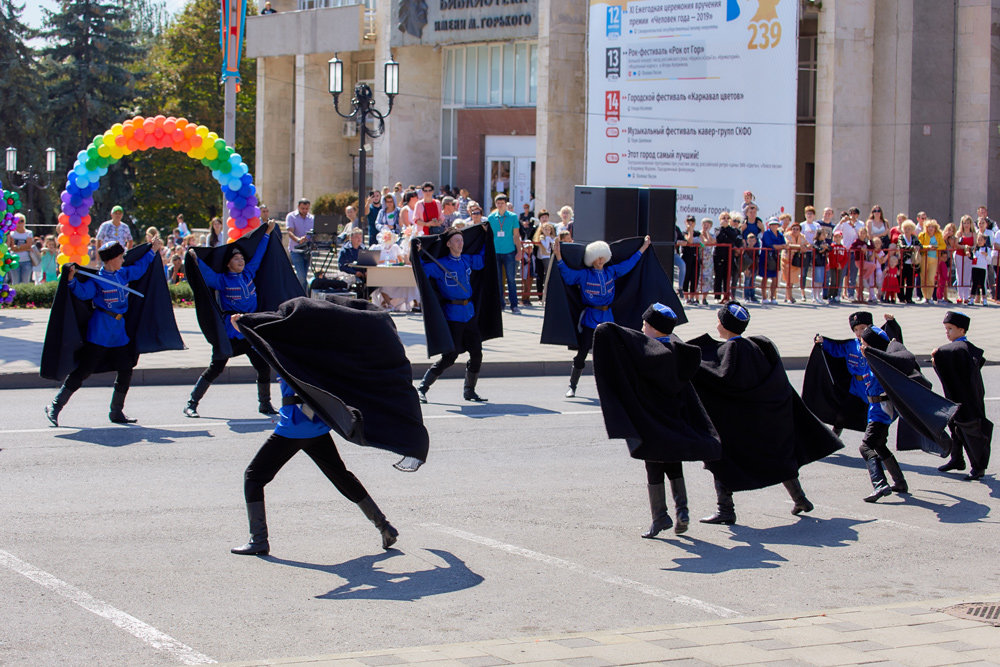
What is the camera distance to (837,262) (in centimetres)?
2517

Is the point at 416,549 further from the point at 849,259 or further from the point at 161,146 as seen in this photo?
the point at 849,259

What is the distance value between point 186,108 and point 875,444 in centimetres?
5115

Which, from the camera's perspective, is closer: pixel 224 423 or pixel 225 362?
pixel 224 423

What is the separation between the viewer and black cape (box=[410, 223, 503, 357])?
13.4 meters

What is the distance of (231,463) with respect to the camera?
9953mm

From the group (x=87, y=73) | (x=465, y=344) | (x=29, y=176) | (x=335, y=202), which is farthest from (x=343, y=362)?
(x=87, y=73)

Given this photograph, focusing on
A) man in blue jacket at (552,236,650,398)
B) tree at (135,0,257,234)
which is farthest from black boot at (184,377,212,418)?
tree at (135,0,257,234)

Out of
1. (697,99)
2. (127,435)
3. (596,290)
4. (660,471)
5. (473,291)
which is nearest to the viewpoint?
(660,471)

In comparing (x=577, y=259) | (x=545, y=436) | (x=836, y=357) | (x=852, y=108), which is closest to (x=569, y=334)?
(x=577, y=259)

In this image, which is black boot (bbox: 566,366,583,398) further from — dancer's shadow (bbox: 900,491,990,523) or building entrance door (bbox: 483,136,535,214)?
building entrance door (bbox: 483,136,535,214)

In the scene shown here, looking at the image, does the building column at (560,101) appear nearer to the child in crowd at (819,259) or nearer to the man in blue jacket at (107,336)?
the child in crowd at (819,259)

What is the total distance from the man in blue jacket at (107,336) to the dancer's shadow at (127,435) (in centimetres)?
38

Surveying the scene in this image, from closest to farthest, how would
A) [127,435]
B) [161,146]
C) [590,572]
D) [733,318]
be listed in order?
[590,572] → [733,318] → [127,435] → [161,146]

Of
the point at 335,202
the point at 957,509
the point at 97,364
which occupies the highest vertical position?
the point at 335,202
